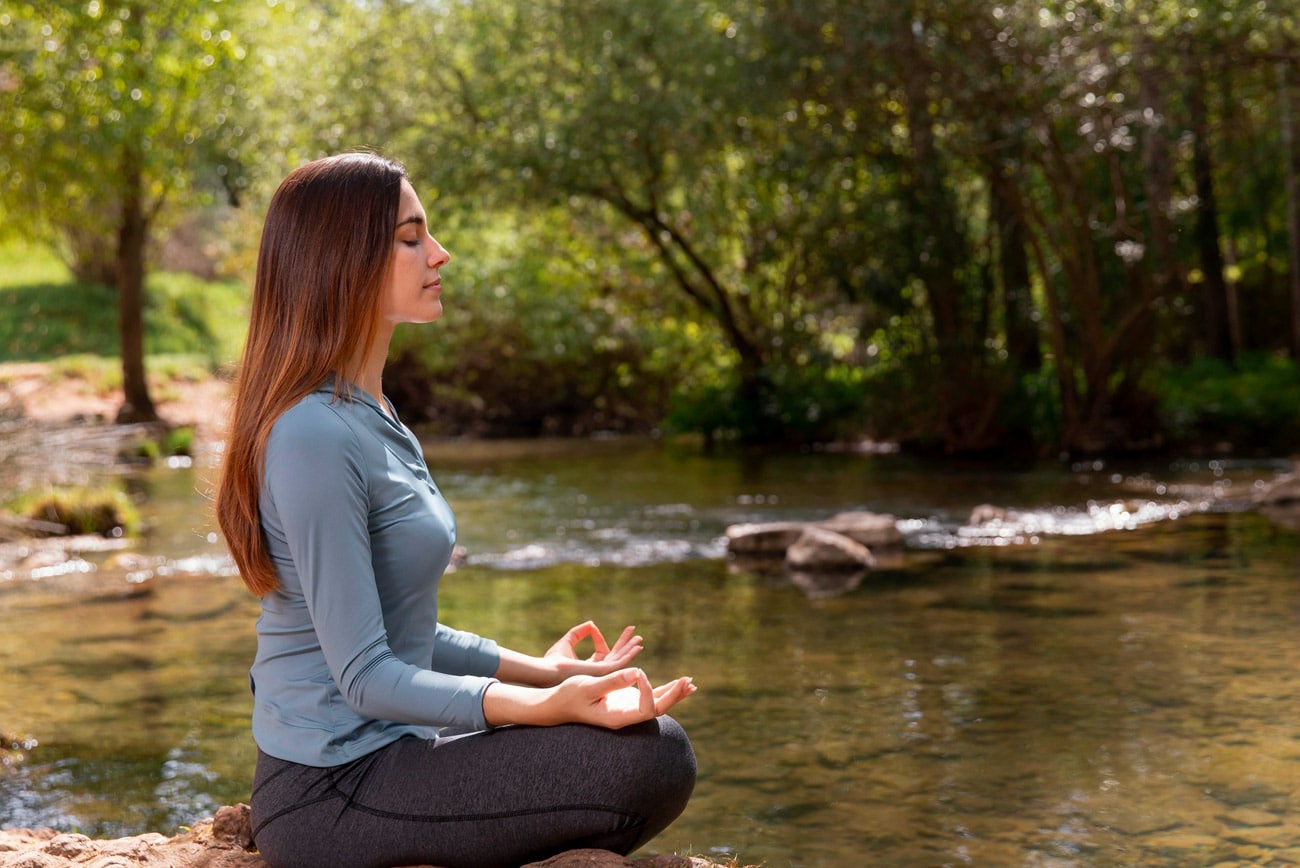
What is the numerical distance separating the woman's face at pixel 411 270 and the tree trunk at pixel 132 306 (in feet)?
64.9

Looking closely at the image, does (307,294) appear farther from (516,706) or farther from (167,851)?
(167,851)

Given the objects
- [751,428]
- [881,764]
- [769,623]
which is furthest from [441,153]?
[881,764]

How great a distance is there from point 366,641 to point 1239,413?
18.1m

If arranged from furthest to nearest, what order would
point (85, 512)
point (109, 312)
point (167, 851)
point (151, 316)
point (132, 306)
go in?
point (151, 316) < point (109, 312) < point (132, 306) < point (85, 512) < point (167, 851)

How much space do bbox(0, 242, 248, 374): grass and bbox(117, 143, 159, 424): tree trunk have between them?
240cm

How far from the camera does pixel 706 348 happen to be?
24516 millimetres

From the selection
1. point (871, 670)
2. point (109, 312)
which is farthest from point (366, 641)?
point (109, 312)

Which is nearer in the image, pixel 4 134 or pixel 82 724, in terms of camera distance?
pixel 82 724

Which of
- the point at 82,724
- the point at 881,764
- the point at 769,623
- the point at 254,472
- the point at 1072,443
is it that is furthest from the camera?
the point at 1072,443

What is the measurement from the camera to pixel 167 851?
345 centimetres

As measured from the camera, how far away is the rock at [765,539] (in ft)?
38.3

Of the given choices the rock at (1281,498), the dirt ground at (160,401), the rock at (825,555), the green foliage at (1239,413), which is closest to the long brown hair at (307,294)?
the rock at (825,555)

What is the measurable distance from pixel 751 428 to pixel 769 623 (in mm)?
13289

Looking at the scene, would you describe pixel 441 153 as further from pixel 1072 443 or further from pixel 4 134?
pixel 1072 443
